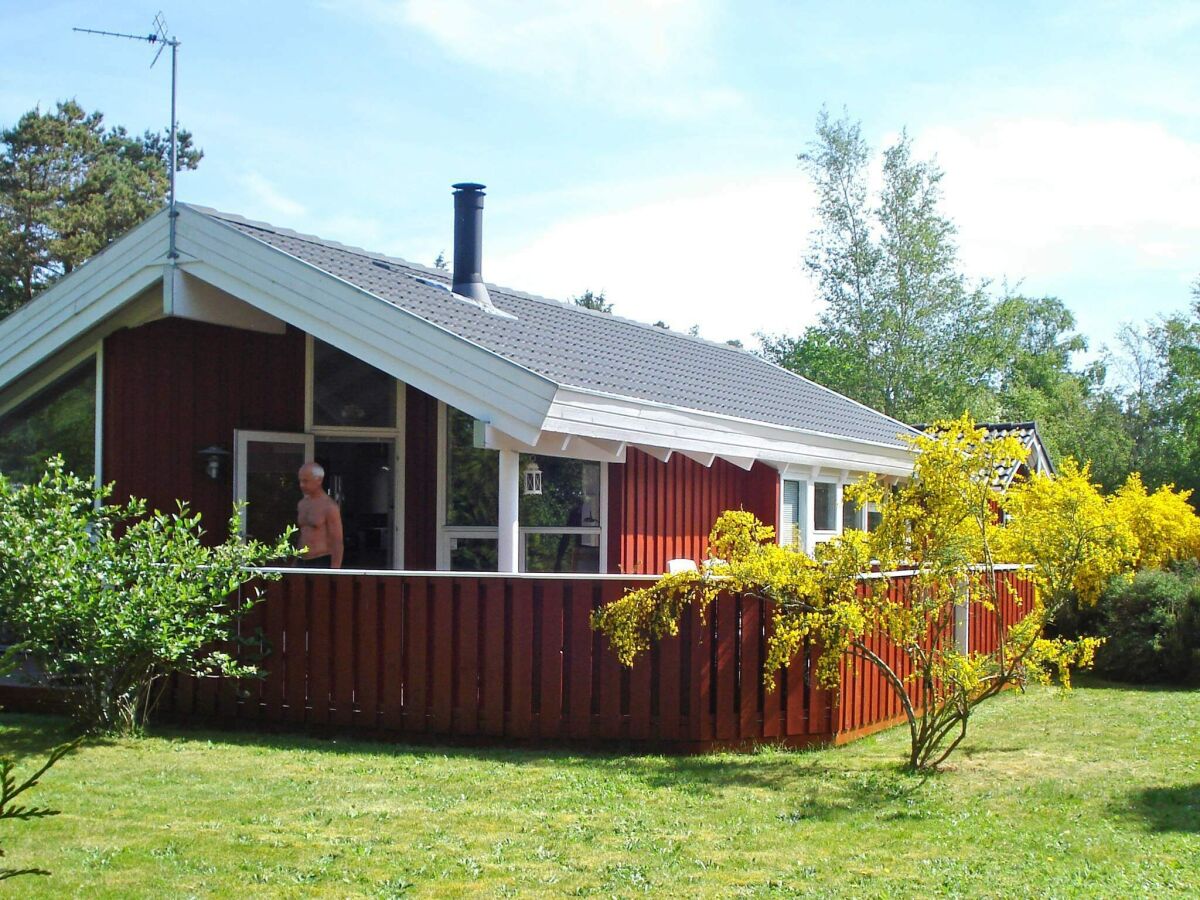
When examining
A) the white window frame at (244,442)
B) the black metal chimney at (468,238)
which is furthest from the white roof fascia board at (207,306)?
the black metal chimney at (468,238)

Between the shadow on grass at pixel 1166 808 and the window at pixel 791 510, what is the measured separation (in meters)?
6.32

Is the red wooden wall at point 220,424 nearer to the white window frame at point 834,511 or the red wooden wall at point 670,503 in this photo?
the red wooden wall at point 670,503

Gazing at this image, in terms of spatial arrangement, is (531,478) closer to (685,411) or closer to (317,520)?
(685,411)

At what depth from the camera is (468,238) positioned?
13078 millimetres

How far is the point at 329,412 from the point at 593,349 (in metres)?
2.57

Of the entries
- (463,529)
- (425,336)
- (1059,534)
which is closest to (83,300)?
(425,336)

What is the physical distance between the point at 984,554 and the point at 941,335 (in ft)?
93.8

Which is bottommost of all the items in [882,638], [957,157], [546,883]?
[546,883]

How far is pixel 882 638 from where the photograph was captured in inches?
375

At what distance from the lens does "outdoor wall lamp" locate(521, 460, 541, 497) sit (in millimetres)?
11141

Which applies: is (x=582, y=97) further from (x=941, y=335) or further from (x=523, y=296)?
(x=941, y=335)

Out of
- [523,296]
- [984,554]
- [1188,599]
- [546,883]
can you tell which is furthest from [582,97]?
[546,883]

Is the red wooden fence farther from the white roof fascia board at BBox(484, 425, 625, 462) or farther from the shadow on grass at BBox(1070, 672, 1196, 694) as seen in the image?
the shadow on grass at BBox(1070, 672, 1196, 694)

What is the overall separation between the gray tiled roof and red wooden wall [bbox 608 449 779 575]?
0.71 m
